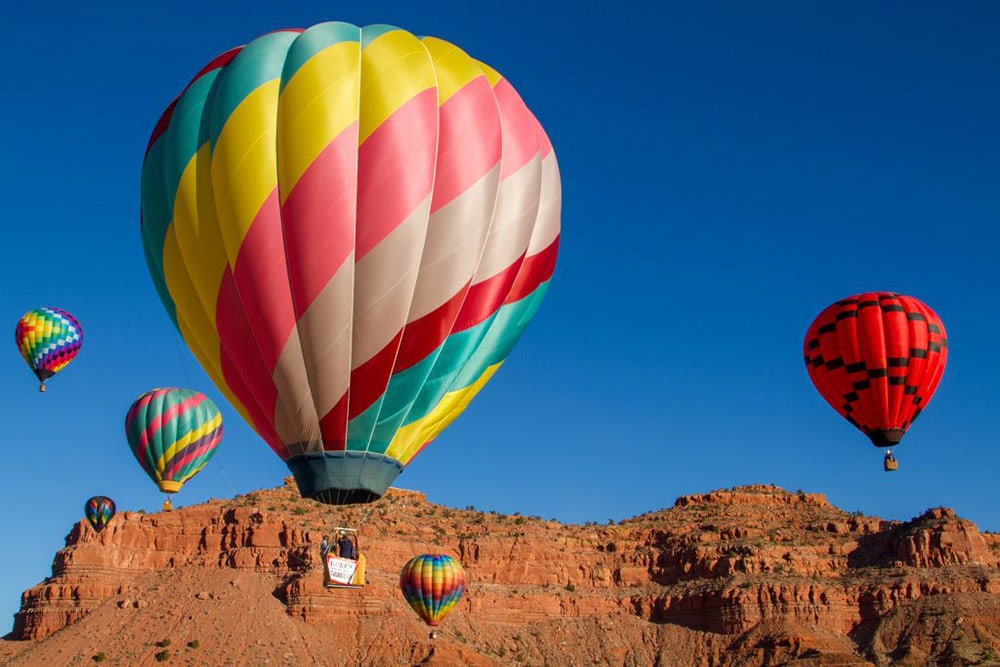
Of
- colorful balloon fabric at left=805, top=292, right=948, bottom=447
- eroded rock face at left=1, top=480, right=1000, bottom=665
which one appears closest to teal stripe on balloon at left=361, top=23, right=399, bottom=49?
colorful balloon fabric at left=805, top=292, right=948, bottom=447

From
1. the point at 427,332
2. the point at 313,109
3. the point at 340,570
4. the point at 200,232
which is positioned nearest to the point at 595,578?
the point at 340,570

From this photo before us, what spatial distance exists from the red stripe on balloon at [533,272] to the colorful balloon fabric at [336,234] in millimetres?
1350

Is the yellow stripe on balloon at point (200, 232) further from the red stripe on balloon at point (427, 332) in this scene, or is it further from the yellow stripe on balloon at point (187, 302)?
the red stripe on balloon at point (427, 332)

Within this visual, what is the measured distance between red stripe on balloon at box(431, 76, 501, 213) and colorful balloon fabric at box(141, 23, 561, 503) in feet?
0.11

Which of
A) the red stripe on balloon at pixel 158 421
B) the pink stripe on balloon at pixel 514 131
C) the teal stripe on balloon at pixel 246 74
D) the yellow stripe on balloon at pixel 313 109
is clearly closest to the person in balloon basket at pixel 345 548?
the yellow stripe on balloon at pixel 313 109

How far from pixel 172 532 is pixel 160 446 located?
91.8 feet

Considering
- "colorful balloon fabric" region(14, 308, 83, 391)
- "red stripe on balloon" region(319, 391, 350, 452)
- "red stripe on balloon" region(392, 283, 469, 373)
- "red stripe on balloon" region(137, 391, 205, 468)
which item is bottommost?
"red stripe on balloon" region(319, 391, 350, 452)

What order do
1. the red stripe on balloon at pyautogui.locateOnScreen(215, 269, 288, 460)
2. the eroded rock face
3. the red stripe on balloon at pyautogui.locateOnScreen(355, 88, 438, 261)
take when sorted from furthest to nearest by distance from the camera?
the eroded rock face → the red stripe on balloon at pyautogui.locateOnScreen(215, 269, 288, 460) → the red stripe on balloon at pyautogui.locateOnScreen(355, 88, 438, 261)

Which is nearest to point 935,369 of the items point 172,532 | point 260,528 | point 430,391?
point 430,391

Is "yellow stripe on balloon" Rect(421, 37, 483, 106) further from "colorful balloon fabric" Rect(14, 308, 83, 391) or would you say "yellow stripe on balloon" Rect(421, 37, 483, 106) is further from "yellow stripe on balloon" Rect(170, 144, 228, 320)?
"colorful balloon fabric" Rect(14, 308, 83, 391)

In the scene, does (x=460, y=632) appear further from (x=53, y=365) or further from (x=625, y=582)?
(x=53, y=365)

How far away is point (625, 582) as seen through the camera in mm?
84938

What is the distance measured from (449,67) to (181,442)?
32.8 metres

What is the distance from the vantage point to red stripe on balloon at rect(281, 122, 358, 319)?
23.7m
